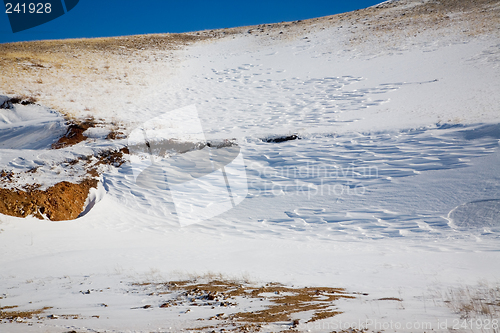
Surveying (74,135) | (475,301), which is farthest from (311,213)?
(74,135)

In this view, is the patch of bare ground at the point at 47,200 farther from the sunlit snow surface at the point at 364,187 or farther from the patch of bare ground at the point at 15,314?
the patch of bare ground at the point at 15,314

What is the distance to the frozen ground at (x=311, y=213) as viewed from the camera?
4.28 meters

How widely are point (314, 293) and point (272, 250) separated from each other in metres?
2.16

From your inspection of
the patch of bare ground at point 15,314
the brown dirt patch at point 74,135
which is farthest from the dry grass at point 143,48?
the patch of bare ground at point 15,314

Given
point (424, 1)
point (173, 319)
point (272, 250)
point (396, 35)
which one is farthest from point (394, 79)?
point (424, 1)

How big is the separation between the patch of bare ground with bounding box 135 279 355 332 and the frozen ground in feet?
0.47

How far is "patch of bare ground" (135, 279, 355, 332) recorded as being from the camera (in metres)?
3.47

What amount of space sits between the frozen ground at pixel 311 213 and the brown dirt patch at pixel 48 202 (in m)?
0.31

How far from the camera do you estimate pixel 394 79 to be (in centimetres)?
1545

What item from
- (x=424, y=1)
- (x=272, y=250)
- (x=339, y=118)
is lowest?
(x=272, y=250)

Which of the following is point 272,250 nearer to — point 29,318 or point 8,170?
point 29,318

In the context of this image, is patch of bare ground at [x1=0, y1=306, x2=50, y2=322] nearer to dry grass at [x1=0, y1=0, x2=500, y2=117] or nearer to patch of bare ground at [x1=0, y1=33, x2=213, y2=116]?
dry grass at [x1=0, y1=0, x2=500, y2=117]

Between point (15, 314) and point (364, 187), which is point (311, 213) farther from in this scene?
point (15, 314)

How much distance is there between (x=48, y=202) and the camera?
325 inches
